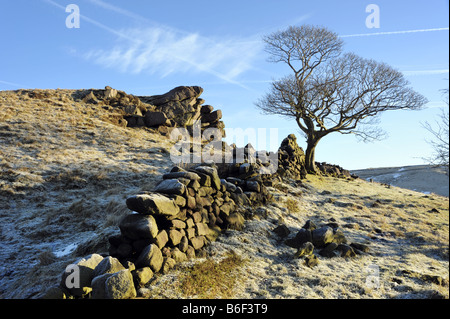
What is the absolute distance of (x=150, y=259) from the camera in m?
6.03

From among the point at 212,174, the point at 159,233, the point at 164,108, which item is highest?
the point at 164,108

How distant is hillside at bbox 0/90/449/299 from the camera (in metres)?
6.94

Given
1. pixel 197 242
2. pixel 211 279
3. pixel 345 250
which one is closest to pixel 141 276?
pixel 211 279

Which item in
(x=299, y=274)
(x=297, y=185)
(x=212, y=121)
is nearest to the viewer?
(x=299, y=274)

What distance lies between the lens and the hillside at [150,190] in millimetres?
6941

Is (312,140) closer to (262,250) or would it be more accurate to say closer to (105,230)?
(262,250)

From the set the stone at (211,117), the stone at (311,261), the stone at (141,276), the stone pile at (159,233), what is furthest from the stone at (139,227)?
the stone at (211,117)

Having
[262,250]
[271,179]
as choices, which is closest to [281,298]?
[262,250]

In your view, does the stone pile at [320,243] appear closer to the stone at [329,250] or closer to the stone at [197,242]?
the stone at [329,250]

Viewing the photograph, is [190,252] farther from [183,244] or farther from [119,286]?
[119,286]

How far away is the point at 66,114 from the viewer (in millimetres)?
23172

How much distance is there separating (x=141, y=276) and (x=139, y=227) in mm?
1043
